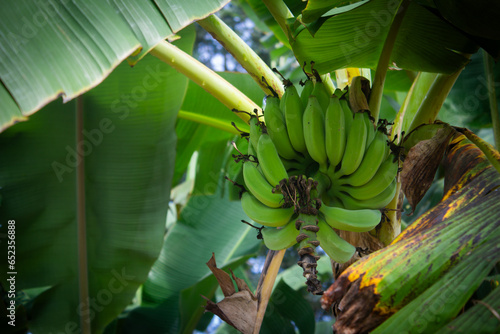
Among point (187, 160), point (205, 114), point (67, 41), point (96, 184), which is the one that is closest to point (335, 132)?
point (67, 41)

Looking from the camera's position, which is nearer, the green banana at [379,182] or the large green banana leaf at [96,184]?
the green banana at [379,182]

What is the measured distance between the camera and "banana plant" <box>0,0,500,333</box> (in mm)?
706

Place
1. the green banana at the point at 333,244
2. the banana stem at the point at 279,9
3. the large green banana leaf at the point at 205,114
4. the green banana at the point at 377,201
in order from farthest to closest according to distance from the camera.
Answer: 1. the large green banana leaf at the point at 205,114
2. the banana stem at the point at 279,9
3. the green banana at the point at 377,201
4. the green banana at the point at 333,244

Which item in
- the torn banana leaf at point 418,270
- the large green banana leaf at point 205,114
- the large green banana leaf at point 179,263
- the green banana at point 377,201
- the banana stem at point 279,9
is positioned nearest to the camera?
the torn banana leaf at point 418,270

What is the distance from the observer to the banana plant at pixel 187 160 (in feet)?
2.31

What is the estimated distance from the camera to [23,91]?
0.69 m

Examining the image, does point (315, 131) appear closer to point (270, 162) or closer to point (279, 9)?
point (270, 162)

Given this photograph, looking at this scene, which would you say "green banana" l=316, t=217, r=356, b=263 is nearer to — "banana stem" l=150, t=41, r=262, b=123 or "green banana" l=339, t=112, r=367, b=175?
"green banana" l=339, t=112, r=367, b=175

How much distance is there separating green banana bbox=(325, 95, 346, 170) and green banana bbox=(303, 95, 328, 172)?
0.02 meters

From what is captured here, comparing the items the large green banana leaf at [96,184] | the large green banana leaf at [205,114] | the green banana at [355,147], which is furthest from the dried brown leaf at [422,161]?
the large green banana leaf at [96,184]

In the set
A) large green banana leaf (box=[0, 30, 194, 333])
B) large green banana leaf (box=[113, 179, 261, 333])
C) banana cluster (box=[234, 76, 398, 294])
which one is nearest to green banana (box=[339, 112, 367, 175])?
banana cluster (box=[234, 76, 398, 294])

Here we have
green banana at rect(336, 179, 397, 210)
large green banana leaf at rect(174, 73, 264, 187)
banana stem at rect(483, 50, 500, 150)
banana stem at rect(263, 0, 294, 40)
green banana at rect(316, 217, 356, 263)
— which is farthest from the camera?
large green banana leaf at rect(174, 73, 264, 187)

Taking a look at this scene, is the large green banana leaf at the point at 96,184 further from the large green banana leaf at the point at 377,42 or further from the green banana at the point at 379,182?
the green banana at the point at 379,182

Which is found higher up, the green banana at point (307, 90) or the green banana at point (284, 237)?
the green banana at point (307, 90)
